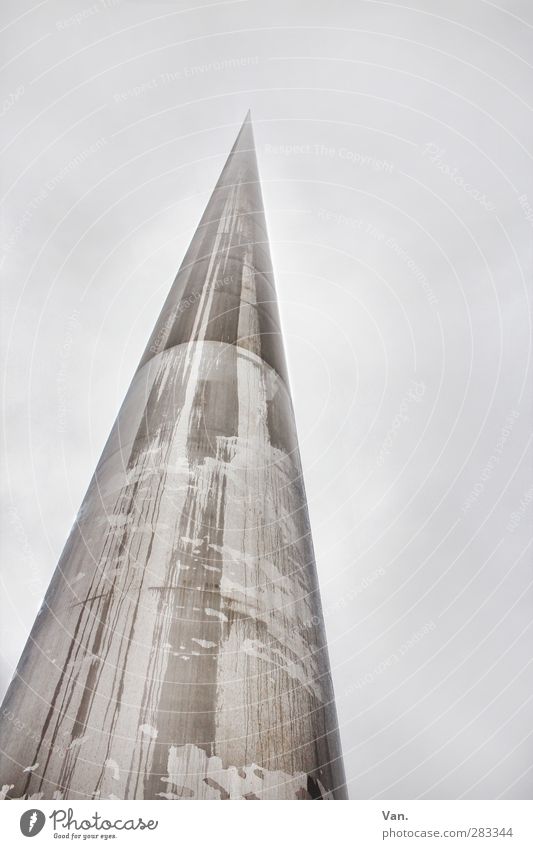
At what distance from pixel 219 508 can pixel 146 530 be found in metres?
0.39

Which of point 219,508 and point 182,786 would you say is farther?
point 219,508

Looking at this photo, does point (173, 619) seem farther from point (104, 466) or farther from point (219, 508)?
point (104, 466)

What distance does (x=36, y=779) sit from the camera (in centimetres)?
193
